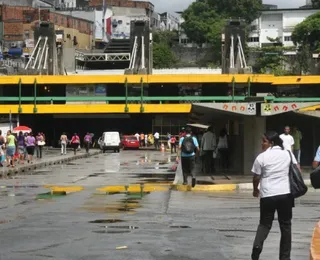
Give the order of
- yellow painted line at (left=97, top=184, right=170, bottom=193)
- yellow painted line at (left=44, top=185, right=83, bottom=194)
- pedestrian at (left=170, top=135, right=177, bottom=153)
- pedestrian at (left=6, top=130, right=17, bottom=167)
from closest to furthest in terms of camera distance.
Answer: yellow painted line at (left=97, top=184, right=170, bottom=193) < yellow painted line at (left=44, top=185, right=83, bottom=194) < pedestrian at (left=6, top=130, right=17, bottom=167) < pedestrian at (left=170, top=135, right=177, bottom=153)

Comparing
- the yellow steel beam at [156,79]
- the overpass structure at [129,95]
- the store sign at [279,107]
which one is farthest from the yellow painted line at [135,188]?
the yellow steel beam at [156,79]

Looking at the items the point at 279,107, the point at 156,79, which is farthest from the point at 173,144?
the point at 279,107

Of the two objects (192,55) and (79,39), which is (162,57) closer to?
(192,55)

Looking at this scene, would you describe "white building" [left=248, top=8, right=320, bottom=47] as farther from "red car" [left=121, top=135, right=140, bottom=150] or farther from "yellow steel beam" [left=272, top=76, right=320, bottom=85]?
"red car" [left=121, top=135, right=140, bottom=150]

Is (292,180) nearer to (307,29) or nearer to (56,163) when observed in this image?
(56,163)

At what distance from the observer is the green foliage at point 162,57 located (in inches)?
4643

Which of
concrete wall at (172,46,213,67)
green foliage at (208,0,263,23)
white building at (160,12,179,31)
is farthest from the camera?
white building at (160,12,179,31)

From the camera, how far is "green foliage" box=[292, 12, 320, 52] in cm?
11225

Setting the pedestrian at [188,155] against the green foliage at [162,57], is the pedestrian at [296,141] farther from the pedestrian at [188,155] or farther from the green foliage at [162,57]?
the green foliage at [162,57]

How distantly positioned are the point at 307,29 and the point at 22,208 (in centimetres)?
10365

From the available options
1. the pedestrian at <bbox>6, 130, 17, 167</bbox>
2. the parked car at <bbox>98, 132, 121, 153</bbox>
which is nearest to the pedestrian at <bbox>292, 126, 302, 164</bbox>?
the pedestrian at <bbox>6, 130, 17, 167</bbox>

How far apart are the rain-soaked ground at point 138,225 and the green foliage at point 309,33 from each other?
95.3 m

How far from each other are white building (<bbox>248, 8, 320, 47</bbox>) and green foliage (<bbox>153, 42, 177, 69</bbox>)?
17.9m

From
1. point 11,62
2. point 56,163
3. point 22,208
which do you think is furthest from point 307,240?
point 11,62
